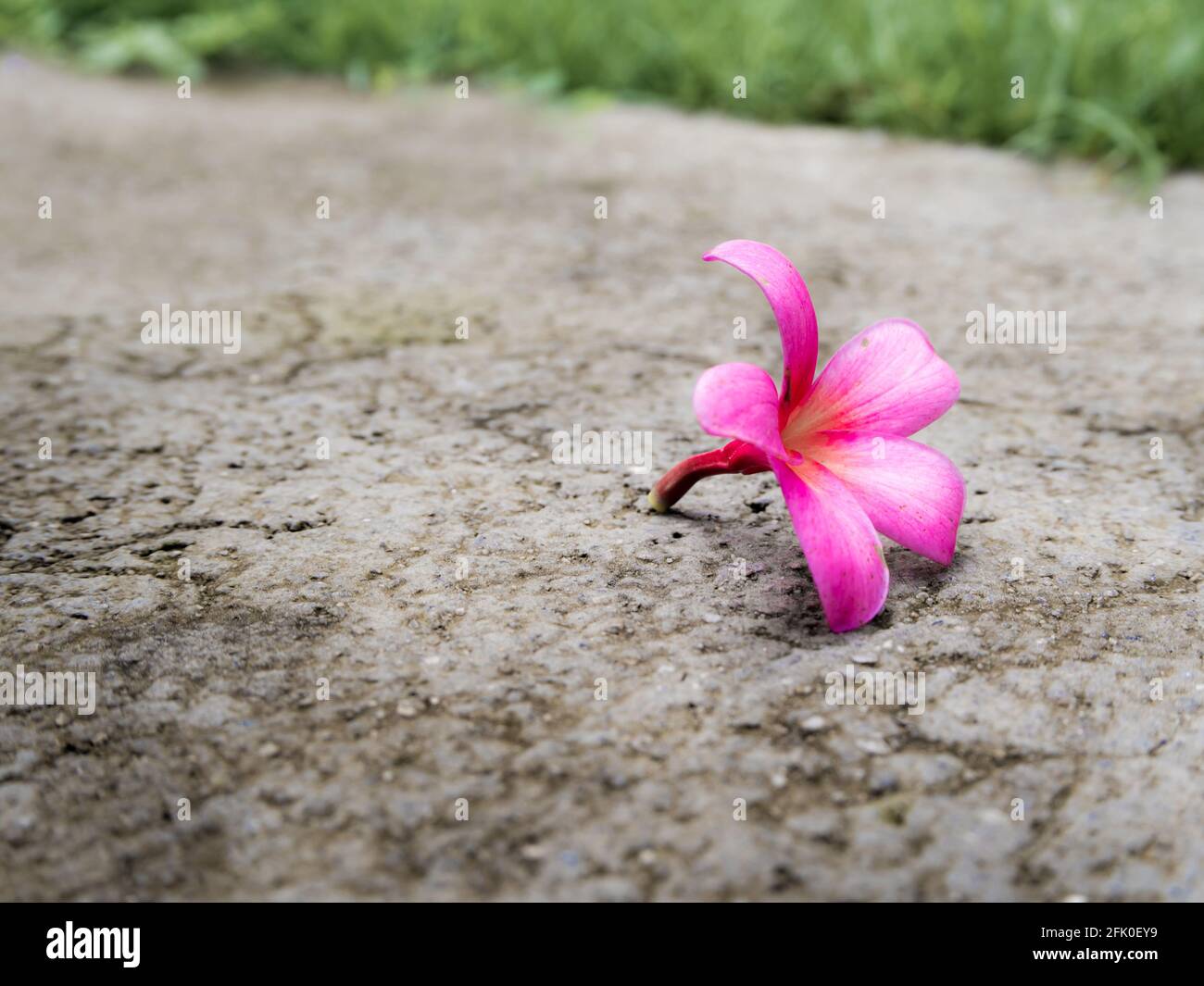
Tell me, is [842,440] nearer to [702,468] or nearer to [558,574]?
[702,468]

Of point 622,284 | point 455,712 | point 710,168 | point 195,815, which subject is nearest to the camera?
point 195,815

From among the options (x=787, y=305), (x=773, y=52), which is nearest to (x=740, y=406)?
(x=787, y=305)

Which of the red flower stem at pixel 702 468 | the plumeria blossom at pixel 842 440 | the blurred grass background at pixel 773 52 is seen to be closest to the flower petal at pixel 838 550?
the plumeria blossom at pixel 842 440

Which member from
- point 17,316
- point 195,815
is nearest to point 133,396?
point 17,316

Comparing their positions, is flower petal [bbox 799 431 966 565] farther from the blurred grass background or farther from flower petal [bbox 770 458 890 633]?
the blurred grass background

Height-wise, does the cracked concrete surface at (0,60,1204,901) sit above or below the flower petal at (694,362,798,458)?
below

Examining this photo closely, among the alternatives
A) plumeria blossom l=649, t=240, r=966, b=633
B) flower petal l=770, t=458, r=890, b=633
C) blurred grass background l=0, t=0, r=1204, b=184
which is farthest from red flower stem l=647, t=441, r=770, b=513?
blurred grass background l=0, t=0, r=1204, b=184
